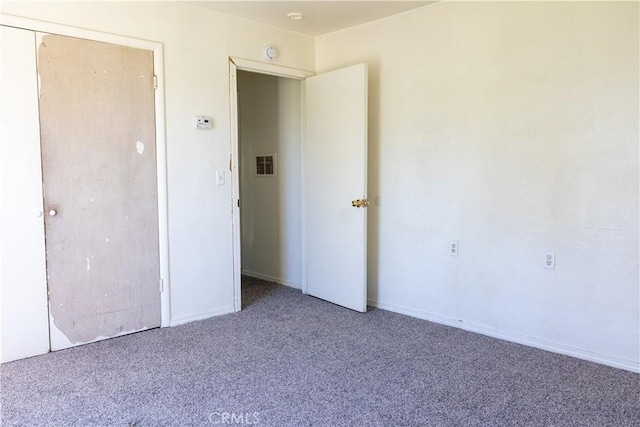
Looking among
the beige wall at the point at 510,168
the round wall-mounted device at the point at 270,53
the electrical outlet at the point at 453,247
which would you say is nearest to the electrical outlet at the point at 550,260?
the beige wall at the point at 510,168

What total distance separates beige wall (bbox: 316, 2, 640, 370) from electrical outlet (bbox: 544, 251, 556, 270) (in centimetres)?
3

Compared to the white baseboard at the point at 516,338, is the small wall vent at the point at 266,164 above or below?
above

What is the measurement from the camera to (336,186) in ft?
12.9

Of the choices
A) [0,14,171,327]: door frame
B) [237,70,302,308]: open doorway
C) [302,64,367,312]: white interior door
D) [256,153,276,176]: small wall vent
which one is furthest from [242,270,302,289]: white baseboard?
[0,14,171,327]: door frame

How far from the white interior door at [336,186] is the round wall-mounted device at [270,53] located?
0.41 meters

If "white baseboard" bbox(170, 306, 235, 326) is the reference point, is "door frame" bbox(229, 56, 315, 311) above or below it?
above

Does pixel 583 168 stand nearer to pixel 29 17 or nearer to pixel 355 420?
pixel 355 420

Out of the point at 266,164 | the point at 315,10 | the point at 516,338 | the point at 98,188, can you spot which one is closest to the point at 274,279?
the point at 266,164

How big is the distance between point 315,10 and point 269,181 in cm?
187

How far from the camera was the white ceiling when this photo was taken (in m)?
3.40

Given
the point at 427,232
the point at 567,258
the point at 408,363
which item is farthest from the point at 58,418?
the point at 567,258

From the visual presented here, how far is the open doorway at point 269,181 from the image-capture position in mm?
4547

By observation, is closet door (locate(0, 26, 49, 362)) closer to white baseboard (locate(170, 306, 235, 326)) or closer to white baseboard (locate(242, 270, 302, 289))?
white baseboard (locate(170, 306, 235, 326))

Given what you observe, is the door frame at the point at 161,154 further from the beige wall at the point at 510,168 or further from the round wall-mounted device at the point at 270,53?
the beige wall at the point at 510,168
